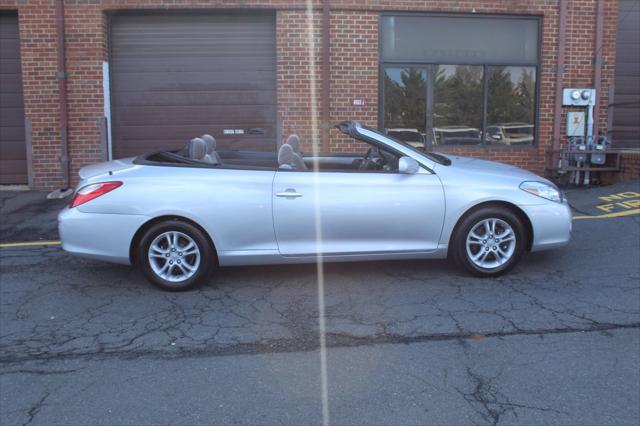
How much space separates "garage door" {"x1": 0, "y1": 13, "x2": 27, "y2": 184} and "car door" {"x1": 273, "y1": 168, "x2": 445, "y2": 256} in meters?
7.84

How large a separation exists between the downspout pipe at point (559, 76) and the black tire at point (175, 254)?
8.48m

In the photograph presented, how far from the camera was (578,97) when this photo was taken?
1161cm

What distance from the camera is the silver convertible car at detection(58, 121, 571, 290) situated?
5.37 meters

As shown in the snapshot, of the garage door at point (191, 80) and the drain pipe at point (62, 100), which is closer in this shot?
the drain pipe at point (62, 100)

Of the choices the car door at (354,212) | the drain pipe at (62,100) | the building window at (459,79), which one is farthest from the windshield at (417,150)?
the drain pipe at (62,100)

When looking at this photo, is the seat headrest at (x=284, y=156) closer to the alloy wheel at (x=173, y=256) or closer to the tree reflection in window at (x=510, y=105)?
the alloy wheel at (x=173, y=256)

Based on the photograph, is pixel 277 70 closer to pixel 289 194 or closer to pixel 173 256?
pixel 289 194

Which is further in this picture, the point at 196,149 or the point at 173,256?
the point at 196,149

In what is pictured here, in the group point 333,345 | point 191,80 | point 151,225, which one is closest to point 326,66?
point 191,80

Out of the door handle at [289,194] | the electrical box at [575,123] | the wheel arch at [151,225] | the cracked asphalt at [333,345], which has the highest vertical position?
the electrical box at [575,123]

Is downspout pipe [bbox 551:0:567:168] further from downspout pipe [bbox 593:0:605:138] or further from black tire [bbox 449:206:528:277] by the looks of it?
black tire [bbox 449:206:528:277]

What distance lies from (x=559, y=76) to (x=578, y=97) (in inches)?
21.7

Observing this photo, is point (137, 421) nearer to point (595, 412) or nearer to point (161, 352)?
point (161, 352)

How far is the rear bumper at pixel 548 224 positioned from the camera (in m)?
5.66
